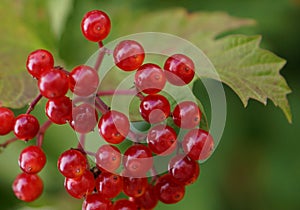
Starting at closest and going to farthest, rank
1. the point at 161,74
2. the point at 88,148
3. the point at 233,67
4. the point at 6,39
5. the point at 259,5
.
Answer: the point at 161,74
the point at 88,148
the point at 233,67
the point at 6,39
the point at 259,5

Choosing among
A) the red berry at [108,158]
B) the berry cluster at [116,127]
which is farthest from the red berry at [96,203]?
the red berry at [108,158]

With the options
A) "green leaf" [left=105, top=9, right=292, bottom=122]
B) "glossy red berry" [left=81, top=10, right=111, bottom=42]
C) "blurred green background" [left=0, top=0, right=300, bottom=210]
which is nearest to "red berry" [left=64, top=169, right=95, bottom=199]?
"glossy red berry" [left=81, top=10, right=111, bottom=42]

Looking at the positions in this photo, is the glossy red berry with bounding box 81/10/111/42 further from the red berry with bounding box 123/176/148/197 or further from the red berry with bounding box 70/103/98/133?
the red berry with bounding box 123/176/148/197

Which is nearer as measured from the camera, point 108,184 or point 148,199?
point 108,184

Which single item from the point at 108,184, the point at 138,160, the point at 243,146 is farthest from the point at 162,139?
the point at 243,146

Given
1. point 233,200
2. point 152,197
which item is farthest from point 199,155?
point 233,200

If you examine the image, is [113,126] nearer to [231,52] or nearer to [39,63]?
[39,63]

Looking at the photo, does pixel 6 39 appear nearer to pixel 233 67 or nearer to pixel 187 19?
pixel 187 19
